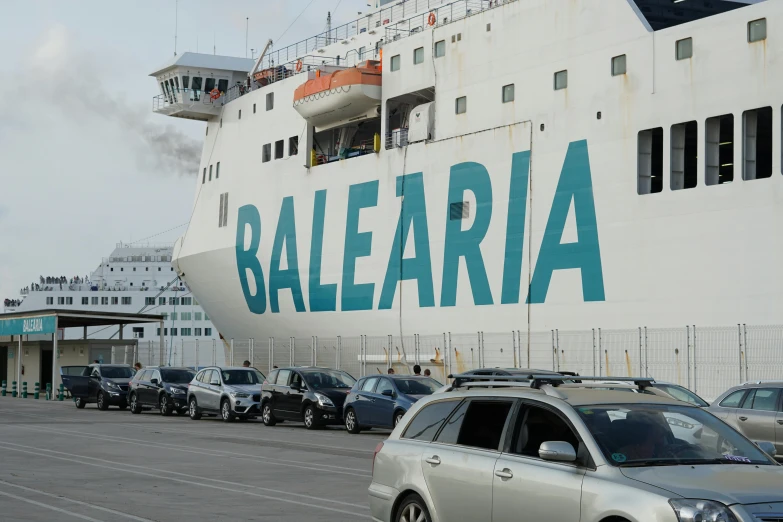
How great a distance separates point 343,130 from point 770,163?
17033 mm

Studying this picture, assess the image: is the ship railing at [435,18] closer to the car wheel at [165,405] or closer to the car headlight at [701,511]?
the car wheel at [165,405]

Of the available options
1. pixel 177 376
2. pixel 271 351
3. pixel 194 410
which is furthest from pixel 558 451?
pixel 271 351

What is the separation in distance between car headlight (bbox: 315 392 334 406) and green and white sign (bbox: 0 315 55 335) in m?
22.4

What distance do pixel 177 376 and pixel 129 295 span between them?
64870 millimetres

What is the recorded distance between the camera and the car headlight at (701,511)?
18.4 feet

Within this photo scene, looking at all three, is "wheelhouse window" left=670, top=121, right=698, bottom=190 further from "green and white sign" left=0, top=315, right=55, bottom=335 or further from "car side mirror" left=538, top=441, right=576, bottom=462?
"green and white sign" left=0, top=315, right=55, bottom=335

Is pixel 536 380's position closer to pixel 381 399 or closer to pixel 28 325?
pixel 381 399

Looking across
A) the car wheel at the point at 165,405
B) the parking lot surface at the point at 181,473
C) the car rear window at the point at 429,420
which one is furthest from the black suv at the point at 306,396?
the car rear window at the point at 429,420

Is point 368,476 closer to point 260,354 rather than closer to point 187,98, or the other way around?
point 260,354

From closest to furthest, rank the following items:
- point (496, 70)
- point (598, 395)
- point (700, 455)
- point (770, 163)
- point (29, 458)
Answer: point (700, 455) < point (598, 395) < point (29, 458) < point (770, 163) < point (496, 70)

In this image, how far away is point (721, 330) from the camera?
23.1 metres

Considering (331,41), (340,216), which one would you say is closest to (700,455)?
(340,216)

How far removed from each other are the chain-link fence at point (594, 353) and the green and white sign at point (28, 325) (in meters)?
13.2

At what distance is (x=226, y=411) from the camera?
92.0 ft
